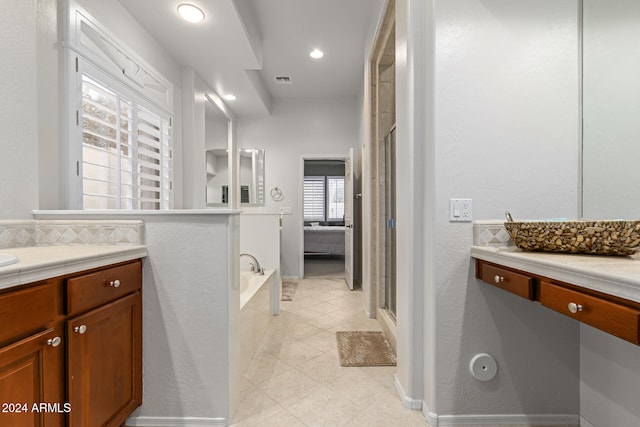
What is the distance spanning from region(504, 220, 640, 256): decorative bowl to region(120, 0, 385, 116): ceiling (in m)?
2.22

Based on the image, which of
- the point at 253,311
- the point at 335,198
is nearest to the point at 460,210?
the point at 253,311

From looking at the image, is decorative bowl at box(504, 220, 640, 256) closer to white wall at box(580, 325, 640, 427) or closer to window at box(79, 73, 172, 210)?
white wall at box(580, 325, 640, 427)

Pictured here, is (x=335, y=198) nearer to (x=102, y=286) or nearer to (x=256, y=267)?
(x=256, y=267)

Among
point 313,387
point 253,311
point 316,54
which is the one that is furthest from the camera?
point 316,54

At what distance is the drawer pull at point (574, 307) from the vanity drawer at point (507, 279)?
18 centimetres

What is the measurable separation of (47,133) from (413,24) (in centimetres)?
209

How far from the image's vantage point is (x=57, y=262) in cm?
101

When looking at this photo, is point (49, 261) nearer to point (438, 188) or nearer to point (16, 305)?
point (16, 305)

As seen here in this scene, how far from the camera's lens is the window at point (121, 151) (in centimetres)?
195

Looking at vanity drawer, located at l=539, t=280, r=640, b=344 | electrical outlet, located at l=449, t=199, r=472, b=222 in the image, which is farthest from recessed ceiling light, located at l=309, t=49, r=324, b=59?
vanity drawer, located at l=539, t=280, r=640, b=344

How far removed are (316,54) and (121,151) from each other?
2635mm

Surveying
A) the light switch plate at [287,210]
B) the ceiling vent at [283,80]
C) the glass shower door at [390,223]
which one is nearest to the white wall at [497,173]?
the glass shower door at [390,223]

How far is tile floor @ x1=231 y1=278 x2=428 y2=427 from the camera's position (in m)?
1.58

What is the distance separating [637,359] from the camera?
1251 millimetres
